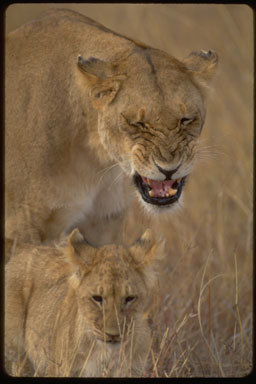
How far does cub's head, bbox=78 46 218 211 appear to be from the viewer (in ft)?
8.39

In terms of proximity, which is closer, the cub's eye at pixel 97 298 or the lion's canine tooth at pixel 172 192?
the cub's eye at pixel 97 298

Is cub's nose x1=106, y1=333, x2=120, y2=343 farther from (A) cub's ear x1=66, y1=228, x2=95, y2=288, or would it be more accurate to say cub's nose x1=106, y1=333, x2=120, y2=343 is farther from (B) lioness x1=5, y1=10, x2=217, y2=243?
(B) lioness x1=5, y1=10, x2=217, y2=243

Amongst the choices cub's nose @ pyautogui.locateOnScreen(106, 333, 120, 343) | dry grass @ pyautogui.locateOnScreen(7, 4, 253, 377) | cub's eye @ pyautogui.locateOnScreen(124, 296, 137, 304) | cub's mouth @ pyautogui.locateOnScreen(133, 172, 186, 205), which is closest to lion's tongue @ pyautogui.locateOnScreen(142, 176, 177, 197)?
cub's mouth @ pyautogui.locateOnScreen(133, 172, 186, 205)

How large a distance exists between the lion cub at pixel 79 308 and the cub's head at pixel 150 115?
237 millimetres

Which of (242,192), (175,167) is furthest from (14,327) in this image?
(242,192)

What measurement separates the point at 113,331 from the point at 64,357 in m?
0.33

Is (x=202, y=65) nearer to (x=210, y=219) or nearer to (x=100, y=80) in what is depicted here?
(x=100, y=80)

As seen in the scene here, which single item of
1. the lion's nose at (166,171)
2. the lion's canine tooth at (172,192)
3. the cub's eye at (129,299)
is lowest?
the cub's eye at (129,299)

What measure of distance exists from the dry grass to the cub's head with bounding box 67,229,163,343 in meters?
0.20

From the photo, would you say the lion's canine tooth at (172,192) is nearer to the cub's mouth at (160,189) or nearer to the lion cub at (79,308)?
the cub's mouth at (160,189)

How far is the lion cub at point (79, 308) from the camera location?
95.1 inches

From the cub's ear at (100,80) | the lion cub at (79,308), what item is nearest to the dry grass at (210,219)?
the lion cub at (79,308)

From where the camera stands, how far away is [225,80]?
5535 millimetres

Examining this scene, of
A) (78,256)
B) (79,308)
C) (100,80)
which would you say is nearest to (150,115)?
(100,80)
